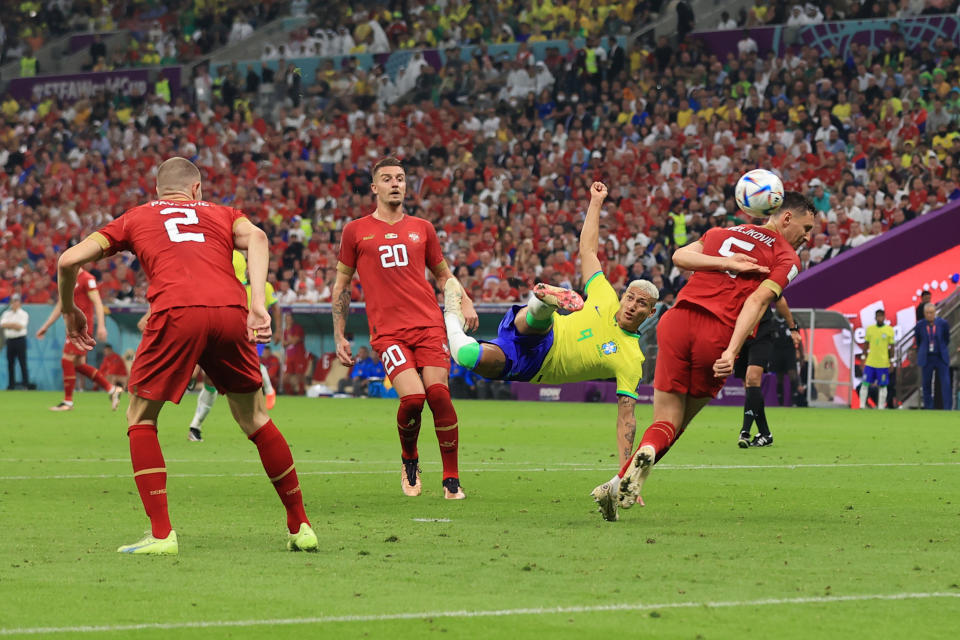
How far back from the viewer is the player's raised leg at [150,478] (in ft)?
25.6

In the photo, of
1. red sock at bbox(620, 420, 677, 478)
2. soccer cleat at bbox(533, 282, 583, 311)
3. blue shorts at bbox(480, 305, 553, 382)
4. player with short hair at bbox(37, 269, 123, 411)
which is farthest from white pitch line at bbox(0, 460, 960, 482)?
player with short hair at bbox(37, 269, 123, 411)

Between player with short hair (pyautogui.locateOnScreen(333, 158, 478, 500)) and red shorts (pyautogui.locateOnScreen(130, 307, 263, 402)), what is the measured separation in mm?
3021

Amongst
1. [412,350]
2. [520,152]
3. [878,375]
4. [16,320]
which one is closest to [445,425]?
[412,350]

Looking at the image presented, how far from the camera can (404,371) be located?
10984mm

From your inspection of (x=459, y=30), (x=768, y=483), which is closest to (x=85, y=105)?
(x=459, y=30)

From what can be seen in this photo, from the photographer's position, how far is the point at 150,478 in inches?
312

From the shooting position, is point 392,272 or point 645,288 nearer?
point 645,288

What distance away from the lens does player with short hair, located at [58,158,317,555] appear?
784cm

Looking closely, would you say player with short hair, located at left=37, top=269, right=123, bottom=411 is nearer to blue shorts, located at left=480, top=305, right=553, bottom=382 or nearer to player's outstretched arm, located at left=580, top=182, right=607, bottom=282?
blue shorts, located at left=480, top=305, right=553, bottom=382

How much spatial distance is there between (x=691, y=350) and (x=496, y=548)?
2068mm

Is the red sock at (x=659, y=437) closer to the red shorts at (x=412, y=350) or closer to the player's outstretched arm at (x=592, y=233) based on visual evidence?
the player's outstretched arm at (x=592, y=233)

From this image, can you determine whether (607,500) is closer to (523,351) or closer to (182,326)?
(523,351)

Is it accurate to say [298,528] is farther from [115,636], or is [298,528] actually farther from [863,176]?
[863,176]

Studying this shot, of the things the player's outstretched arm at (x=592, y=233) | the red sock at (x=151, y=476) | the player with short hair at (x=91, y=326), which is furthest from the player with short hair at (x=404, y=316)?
the player with short hair at (x=91, y=326)
